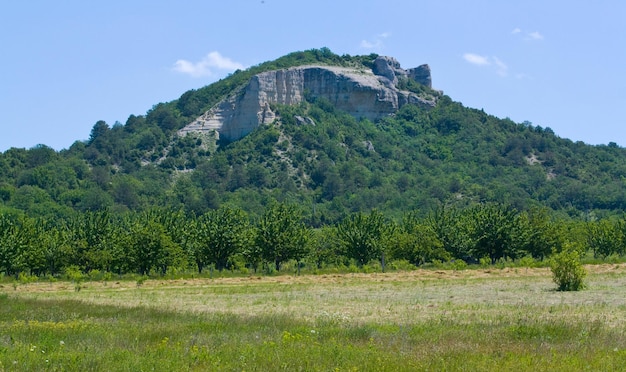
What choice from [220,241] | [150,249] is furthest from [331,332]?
[220,241]

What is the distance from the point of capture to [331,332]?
2161cm

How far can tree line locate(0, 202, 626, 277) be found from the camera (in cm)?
6950

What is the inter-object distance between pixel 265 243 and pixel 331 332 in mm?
53357

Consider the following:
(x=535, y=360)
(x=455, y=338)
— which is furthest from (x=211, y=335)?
(x=535, y=360)

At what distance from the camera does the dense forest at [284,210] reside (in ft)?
244

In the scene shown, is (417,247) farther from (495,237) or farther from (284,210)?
(284,210)

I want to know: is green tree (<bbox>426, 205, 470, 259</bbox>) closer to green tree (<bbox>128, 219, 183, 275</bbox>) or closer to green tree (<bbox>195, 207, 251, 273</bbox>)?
green tree (<bbox>195, 207, 251, 273</bbox>)

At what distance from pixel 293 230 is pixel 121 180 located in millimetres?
107746

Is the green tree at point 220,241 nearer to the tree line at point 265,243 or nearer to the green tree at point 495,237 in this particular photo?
the tree line at point 265,243

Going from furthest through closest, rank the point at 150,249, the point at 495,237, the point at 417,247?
the point at 495,237, the point at 417,247, the point at 150,249

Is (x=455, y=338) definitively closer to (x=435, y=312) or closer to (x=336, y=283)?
(x=435, y=312)

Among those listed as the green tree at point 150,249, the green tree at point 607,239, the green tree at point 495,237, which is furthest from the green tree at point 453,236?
the green tree at point 150,249

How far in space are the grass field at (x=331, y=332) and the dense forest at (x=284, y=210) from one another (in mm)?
33721

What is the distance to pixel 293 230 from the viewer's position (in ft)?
255
